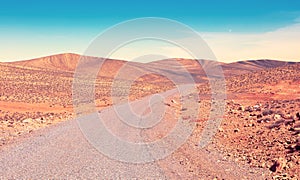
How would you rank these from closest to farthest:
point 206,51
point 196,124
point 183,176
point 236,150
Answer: point 183,176, point 206,51, point 236,150, point 196,124

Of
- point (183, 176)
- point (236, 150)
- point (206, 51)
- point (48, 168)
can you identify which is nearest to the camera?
point (183, 176)

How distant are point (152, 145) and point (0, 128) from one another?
477 inches

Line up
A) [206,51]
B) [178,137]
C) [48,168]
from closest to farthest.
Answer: [48,168] < [206,51] < [178,137]

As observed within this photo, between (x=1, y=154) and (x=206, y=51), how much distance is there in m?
8.85

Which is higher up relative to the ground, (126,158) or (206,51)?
(206,51)

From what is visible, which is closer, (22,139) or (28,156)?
(28,156)

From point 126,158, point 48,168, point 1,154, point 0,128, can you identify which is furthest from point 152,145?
point 0,128

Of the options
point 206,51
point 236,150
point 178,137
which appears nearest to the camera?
point 206,51

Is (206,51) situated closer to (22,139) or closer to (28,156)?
(28,156)

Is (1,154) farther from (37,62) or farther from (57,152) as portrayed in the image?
(37,62)

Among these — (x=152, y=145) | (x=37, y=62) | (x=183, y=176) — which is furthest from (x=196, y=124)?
(x=37, y=62)

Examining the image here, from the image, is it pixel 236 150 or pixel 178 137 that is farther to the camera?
pixel 178 137

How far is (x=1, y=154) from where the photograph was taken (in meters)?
14.0

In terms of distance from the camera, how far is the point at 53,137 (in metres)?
17.4
